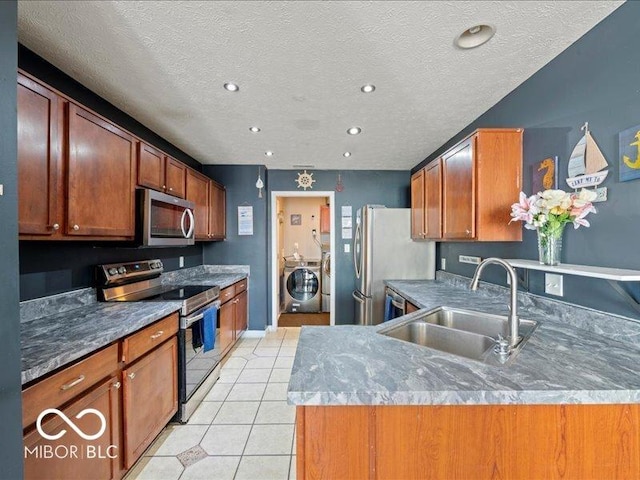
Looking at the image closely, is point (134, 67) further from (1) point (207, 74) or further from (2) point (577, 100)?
(2) point (577, 100)

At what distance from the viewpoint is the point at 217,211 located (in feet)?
11.5

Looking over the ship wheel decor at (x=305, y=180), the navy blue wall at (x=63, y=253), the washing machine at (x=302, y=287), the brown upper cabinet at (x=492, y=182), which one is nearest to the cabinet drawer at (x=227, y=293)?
the navy blue wall at (x=63, y=253)

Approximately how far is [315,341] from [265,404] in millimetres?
1410

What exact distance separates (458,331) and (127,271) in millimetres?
2424

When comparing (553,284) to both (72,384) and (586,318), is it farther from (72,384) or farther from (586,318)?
(72,384)

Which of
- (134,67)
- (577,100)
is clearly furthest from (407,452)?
(134,67)

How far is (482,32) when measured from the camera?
134 centimetres

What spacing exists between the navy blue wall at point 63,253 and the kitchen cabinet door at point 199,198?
2.05ft

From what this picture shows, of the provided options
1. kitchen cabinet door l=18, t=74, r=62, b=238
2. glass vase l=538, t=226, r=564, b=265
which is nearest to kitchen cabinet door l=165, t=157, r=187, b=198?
kitchen cabinet door l=18, t=74, r=62, b=238

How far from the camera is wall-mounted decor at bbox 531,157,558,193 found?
Answer: 156 centimetres

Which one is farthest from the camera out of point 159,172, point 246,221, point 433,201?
point 246,221

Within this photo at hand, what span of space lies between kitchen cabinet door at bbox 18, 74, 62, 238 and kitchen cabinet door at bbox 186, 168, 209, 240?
144cm

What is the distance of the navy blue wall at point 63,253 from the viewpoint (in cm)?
151

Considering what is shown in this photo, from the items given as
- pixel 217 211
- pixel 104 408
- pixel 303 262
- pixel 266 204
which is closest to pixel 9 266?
pixel 104 408
